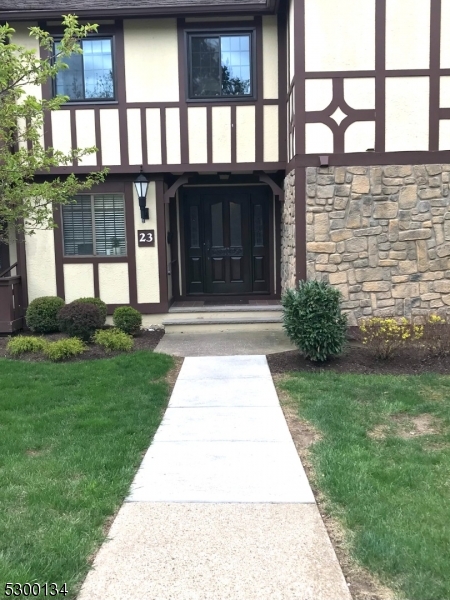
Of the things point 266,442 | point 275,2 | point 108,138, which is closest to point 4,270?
point 108,138

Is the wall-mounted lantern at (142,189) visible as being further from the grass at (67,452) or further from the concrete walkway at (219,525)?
the concrete walkway at (219,525)

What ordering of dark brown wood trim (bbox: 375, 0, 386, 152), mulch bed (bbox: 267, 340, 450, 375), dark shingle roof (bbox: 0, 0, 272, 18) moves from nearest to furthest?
mulch bed (bbox: 267, 340, 450, 375) → dark brown wood trim (bbox: 375, 0, 386, 152) → dark shingle roof (bbox: 0, 0, 272, 18)

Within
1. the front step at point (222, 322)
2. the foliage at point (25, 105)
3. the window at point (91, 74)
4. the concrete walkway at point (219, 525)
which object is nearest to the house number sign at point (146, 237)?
the front step at point (222, 322)

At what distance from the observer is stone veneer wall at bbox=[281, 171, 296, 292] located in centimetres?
895

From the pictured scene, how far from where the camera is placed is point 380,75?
8281 mm

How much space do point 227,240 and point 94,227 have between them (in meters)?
2.87

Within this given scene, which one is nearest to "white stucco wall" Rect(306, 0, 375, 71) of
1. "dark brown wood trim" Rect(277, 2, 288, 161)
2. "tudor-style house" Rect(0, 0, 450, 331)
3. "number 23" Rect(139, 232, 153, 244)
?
"tudor-style house" Rect(0, 0, 450, 331)

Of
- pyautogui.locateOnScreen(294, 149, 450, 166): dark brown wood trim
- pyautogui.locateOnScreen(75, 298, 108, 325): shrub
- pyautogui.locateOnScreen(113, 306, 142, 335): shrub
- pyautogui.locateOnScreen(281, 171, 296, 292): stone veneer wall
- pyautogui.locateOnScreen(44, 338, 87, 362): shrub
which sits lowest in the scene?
pyautogui.locateOnScreen(44, 338, 87, 362): shrub

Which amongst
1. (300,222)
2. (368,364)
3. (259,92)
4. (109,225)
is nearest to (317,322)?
(368,364)

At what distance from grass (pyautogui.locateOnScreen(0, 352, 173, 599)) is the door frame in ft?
13.6

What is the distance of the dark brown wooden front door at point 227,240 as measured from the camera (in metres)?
11.6

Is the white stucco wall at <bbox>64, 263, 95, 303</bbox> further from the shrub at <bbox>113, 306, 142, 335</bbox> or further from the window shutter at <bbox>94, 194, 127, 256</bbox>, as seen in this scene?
the shrub at <bbox>113, 306, 142, 335</bbox>

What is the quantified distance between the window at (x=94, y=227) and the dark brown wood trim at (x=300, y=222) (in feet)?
11.6

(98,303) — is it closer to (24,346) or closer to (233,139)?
(24,346)
